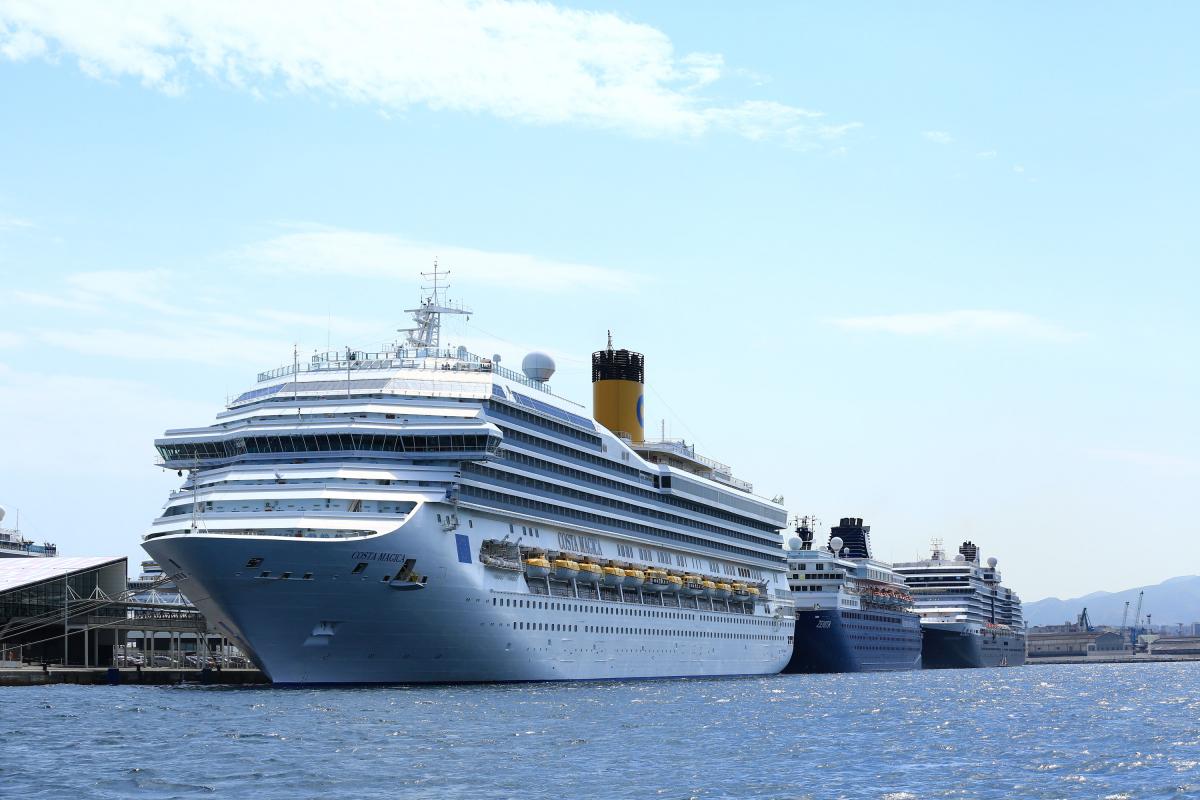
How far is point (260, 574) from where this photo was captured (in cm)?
5528

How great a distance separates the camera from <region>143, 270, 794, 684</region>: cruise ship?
56.8m

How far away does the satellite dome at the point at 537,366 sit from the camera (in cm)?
7850

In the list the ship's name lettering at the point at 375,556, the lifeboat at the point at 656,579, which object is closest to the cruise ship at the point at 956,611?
the lifeboat at the point at 656,579

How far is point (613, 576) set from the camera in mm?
75875

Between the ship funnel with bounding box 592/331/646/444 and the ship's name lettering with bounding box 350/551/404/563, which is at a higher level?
the ship funnel with bounding box 592/331/646/444

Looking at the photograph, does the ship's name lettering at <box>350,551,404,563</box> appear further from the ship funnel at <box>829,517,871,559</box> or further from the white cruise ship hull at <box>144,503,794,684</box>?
the ship funnel at <box>829,517,871,559</box>

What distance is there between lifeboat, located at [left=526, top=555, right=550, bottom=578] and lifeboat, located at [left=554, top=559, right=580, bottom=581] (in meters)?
1.13

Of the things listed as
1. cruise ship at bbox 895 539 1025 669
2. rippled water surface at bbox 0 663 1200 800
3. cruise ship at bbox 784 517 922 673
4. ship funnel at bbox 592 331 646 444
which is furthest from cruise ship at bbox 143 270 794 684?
cruise ship at bbox 895 539 1025 669

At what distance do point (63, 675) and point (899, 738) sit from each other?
4628 centimetres

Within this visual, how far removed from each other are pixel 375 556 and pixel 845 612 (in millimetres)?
78749

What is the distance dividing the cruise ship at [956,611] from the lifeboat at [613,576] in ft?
312

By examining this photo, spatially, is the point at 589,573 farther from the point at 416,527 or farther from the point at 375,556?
the point at 375,556

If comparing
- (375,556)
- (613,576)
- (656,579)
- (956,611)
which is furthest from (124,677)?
(956,611)

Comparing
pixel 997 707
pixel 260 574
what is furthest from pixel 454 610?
pixel 997 707
